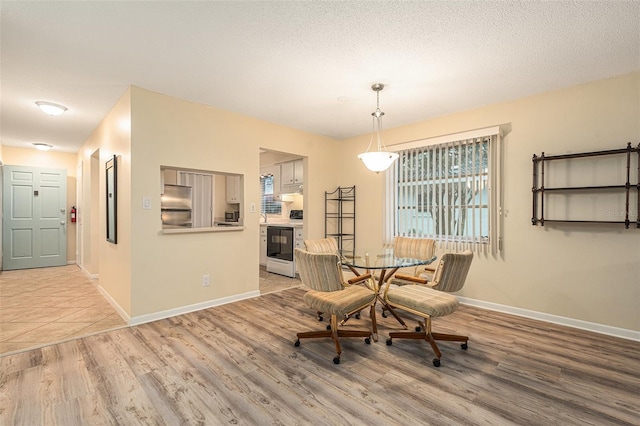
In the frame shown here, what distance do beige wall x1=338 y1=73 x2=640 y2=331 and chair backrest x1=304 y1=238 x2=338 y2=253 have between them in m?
1.87

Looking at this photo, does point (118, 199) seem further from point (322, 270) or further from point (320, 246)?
point (322, 270)

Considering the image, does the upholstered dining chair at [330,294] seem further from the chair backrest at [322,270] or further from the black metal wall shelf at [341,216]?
the black metal wall shelf at [341,216]

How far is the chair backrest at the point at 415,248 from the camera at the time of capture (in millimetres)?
3301

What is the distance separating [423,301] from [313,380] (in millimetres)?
1055

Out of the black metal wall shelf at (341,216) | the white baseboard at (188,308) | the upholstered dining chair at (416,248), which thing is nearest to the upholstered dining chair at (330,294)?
the upholstered dining chair at (416,248)

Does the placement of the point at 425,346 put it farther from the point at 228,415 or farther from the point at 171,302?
the point at 171,302

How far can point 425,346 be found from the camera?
8.50ft

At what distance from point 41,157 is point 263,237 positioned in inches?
197

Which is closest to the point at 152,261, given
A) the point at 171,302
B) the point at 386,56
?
the point at 171,302

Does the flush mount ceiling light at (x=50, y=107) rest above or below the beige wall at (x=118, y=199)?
above

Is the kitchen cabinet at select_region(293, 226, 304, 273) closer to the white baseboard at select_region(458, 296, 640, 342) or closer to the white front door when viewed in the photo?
the white baseboard at select_region(458, 296, 640, 342)

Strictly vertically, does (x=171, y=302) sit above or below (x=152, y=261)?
below

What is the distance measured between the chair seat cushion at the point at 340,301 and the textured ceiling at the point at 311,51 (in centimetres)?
203

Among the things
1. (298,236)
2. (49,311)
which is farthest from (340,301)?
(49,311)
